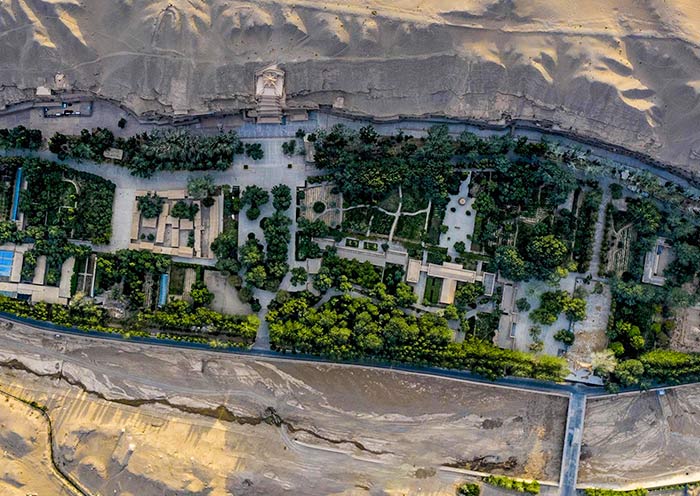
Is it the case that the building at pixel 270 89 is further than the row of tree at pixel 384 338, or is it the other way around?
the row of tree at pixel 384 338

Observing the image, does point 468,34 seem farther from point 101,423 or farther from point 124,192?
point 101,423

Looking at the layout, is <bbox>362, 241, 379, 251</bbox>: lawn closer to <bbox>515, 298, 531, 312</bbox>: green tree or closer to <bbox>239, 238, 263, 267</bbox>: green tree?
<bbox>239, 238, 263, 267</bbox>: green tree

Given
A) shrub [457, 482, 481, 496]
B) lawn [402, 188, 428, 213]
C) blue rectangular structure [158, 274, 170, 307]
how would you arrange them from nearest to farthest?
lawn [402, 188, 428, 213]
blue rectangular structure [158, 274, 170, 307]
shrub [457, 482, 481, 496]

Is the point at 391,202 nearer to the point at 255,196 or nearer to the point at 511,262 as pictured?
the point at 511,262

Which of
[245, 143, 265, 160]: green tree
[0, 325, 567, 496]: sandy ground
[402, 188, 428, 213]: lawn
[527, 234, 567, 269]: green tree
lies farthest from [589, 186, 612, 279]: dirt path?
[245, 143, 265, 160]: green tree

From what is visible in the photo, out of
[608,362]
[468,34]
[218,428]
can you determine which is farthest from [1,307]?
[608,362]

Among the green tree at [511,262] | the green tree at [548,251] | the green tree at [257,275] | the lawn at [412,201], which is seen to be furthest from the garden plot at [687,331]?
the green tree at [257,275]

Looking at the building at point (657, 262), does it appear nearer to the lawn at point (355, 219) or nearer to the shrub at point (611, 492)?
the shrub at point (611, 492)
